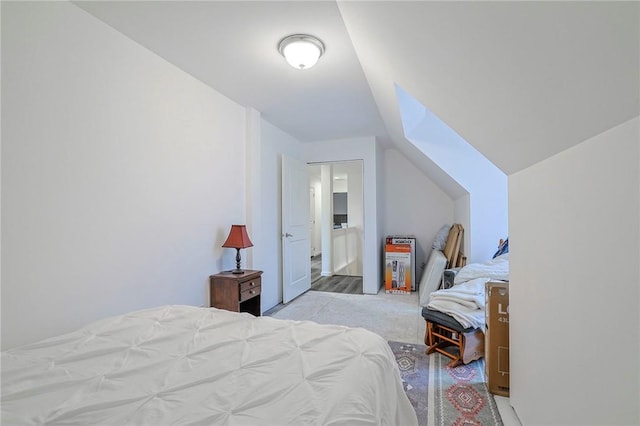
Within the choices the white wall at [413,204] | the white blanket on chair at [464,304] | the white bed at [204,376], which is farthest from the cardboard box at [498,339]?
the white wall at [413,204]

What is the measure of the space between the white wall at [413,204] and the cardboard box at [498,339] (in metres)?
3.20

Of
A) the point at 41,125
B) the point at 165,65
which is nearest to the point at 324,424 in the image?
the point at 41,125

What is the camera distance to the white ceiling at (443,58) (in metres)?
0.69

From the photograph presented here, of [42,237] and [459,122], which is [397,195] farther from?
[42,237]

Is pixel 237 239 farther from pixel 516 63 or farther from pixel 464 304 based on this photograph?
pixel 516 63

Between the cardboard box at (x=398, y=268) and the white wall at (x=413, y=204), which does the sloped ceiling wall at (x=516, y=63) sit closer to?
the cardboard box at (x=398, y=268)

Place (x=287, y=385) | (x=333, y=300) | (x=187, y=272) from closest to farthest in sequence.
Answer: (x=287, y=385) < (x=187, y=272) < (x=333, y=300)

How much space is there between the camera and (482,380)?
6.75ft

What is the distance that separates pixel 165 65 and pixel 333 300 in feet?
11.2

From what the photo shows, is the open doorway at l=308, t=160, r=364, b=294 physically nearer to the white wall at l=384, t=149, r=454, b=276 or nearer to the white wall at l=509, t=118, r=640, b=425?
the white wall at l=384, t=149, r=454, b=276

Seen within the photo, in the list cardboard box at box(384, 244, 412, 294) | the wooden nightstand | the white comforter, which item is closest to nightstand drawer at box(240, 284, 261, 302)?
the wooden nightstand

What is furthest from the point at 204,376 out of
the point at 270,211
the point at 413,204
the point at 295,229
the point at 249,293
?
the point at 413,204

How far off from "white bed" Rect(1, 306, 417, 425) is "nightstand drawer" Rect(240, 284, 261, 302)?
1.17m

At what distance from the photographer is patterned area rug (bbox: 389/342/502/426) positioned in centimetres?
169
